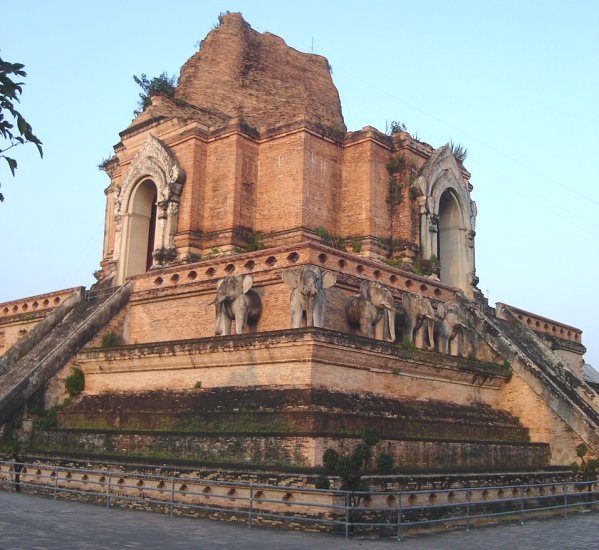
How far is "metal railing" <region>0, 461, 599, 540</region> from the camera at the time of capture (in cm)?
1097

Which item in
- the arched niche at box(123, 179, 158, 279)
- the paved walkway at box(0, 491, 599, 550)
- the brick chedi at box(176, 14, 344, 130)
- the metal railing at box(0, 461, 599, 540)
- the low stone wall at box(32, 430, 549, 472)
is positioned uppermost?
the brick chedi at box(176, 14, 344, 130)

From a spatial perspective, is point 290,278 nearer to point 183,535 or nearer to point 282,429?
point 282,429

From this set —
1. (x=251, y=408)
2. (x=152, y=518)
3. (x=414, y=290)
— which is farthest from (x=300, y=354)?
(x=414, y=290)

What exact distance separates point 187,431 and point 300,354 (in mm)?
2448

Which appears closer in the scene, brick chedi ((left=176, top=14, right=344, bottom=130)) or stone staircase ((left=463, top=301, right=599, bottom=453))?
stone staircase ((left=463, top=301, right=599, bottom=453))

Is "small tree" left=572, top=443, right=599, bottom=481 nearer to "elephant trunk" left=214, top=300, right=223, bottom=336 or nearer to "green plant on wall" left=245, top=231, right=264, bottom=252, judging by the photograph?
"elephant trunk" left=214, top=300, right=223, bottom=336

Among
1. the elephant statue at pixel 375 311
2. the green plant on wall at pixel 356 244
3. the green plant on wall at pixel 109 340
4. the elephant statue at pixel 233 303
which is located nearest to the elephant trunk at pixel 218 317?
the elephant statue at pixel 233 303

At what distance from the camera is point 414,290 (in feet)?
65.0

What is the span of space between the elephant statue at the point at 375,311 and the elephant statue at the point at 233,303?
2.39m

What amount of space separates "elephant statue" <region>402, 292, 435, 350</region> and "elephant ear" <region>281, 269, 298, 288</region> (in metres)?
3.18

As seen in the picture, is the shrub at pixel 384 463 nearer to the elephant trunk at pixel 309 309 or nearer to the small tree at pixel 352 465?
the small tree at pixel 352 465

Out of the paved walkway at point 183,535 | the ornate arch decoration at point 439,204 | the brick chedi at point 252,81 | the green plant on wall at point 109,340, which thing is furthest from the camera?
the brick chedi at point 252,81

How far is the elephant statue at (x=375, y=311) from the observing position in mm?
16828

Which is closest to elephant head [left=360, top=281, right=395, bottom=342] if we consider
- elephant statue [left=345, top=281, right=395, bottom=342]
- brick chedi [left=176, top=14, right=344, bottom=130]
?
elephant statue [left=345, top=281, right=395, bottom=342]
